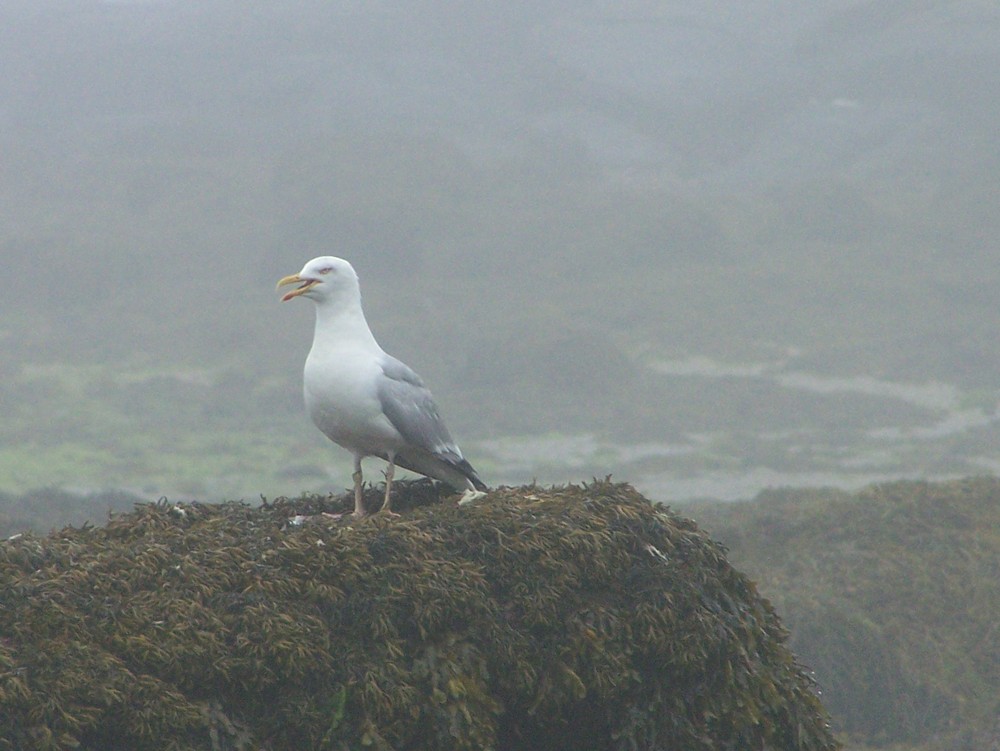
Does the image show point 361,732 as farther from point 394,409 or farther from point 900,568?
point 900,568

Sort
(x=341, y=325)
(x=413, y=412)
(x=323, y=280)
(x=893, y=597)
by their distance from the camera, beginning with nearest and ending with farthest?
(x=413, y=412) → (x=341, y=325) → (x=323, y=280) → (x=893, y=597)

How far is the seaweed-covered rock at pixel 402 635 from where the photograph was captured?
4.47m

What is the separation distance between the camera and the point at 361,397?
679cm

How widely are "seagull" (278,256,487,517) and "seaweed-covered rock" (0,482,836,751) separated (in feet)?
2.99

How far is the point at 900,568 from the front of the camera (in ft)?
40.6

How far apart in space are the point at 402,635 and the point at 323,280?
2.83 m

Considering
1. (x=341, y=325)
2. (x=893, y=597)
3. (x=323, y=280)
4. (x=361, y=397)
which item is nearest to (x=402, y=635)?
(x=361, y=397)

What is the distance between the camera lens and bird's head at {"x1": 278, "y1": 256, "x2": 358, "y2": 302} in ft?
23.9

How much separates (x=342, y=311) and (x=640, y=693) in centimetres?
299

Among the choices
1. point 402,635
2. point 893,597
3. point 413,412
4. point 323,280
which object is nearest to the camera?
point 402,635

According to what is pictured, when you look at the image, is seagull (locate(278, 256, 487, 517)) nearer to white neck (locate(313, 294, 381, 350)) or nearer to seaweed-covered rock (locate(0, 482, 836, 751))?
white neck (locate(313, 294, 381, 350))

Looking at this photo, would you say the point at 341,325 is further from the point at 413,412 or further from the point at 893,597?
the point at 893,597

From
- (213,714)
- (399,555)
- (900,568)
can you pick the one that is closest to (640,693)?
(399,555)

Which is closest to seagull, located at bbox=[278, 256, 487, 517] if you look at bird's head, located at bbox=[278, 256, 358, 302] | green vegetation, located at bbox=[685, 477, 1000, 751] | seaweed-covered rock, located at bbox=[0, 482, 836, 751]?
bird's head, located at bbox=[278, 256, 358, 302]
